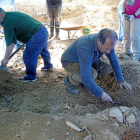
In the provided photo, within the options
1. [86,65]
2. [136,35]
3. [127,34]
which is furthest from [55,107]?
[127,34]

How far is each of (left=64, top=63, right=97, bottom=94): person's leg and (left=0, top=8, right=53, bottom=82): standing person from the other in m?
0.68

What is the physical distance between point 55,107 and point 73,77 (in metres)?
0.61

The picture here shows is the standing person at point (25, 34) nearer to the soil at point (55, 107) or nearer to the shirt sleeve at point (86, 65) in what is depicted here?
the soil at point (55, 107)

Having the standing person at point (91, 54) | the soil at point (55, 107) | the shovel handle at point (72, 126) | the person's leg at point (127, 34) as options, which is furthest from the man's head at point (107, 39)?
the person's leg at point (127, 34)

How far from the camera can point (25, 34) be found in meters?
2.69

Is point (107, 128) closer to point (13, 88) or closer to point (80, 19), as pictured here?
point (13, 88)

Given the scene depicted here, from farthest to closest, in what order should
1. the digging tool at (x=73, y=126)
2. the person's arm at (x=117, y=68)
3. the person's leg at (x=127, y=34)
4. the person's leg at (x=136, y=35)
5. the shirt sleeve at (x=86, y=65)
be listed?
the person's leg at (x=127, y=34), the person's leg at (x=136, y=35), the person's arm at (x=117, y=68), the shirt sleeve at (x=86, y=65), the digging tool at (x=73, y=126)

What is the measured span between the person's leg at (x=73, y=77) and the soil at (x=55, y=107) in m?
0.10

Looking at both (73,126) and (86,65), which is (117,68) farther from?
(73,126)

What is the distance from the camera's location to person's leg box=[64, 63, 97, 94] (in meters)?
A: 2.48

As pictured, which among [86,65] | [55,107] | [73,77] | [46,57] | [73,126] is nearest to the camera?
[73,126]

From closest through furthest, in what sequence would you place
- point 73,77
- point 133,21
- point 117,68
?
point 117,68 < point 73,77 < point 133,21

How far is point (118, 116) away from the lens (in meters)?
1.99

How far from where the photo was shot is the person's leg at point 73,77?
8.12 feet
